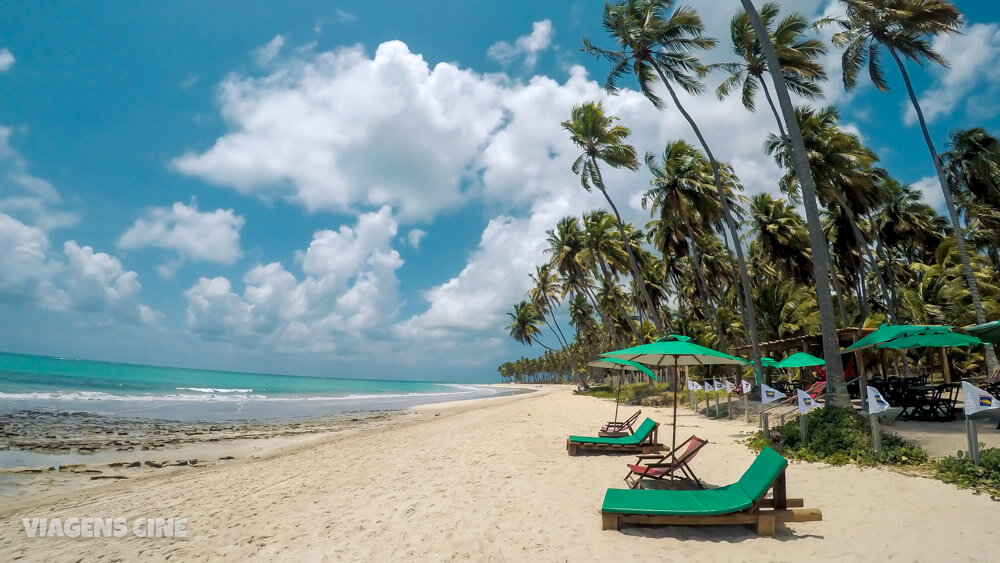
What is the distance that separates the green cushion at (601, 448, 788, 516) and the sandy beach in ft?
0.89

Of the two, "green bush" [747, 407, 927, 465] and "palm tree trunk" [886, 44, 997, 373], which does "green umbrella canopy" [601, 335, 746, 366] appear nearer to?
"green bush" [747, 407, 927, 465]

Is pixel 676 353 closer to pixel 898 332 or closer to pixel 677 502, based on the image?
pixel 677 502

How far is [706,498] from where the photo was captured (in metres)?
5.52

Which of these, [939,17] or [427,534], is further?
[939,17]

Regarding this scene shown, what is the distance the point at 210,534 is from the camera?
5.89 meters

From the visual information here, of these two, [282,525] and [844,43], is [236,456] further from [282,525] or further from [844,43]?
[844,43]

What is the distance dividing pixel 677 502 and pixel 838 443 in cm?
529

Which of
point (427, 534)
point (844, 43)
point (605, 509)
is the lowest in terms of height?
point (427, 534)

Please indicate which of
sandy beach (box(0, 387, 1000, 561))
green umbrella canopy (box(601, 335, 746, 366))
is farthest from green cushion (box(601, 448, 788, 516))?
green umbrella canopy (box(601, 335, 746, 366))

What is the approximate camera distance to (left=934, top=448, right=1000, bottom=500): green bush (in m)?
6.18

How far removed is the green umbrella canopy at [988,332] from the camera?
10766mm

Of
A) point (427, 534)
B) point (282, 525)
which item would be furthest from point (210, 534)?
point (427, 534)

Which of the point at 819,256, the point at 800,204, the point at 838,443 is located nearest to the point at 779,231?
the point at 800,204

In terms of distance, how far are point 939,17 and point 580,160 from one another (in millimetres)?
15248
